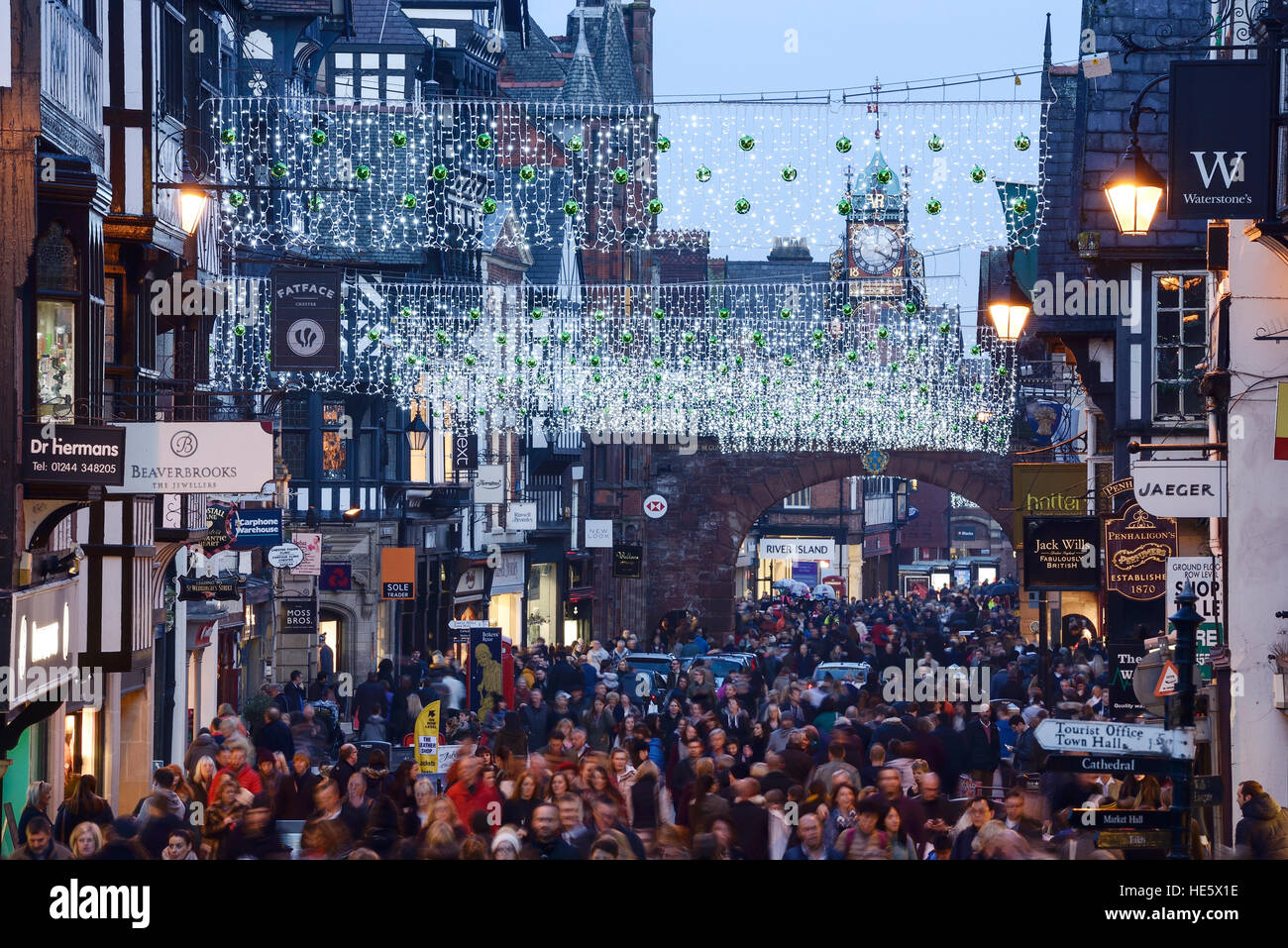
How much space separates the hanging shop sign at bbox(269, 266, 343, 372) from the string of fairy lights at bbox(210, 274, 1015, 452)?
658 centimetres

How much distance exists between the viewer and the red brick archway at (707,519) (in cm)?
5600

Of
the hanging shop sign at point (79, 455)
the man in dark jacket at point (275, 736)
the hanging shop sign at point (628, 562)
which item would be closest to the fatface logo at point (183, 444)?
the hanging shop sign at point (79, 455)

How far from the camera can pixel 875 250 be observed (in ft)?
243

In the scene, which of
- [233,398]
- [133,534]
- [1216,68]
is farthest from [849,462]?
[1216,68]

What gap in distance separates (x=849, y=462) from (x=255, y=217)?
2736cm

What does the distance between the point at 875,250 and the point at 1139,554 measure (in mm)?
53808

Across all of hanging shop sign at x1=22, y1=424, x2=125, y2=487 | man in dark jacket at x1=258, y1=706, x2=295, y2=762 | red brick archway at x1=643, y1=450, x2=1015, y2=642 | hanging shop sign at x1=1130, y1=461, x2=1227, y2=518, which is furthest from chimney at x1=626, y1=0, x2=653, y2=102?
hanging shop sign at x1=22, y1=424, x2=125, y2=487

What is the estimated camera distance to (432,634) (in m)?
43.5

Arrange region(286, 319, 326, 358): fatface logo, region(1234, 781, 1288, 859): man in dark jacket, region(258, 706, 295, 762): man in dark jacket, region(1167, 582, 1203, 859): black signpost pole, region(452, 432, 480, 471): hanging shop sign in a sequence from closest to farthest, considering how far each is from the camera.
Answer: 1. region(1167, 582, 1203, 859): black signpost pole
2. region(1234, 781, 1288, 859): man in dark jacket
3. region(258, 706, 295, 762): man in dark jacket
4. region(286, 319, 326, 358): fatface logo
5. region(452, 432, 480, 471): hanging shop sign

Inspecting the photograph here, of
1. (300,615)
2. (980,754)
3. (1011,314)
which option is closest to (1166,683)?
(980,754)

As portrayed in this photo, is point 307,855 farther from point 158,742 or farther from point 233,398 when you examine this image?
point 233,398

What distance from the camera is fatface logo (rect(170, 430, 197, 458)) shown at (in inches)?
632

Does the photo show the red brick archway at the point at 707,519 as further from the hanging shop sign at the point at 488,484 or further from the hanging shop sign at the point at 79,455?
the hanging shop sign at the point at 79,455

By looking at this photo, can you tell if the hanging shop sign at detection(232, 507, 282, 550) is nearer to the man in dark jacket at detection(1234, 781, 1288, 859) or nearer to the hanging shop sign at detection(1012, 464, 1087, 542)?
the hanging shop sign at detection(1012, 464, 1087, 542)
